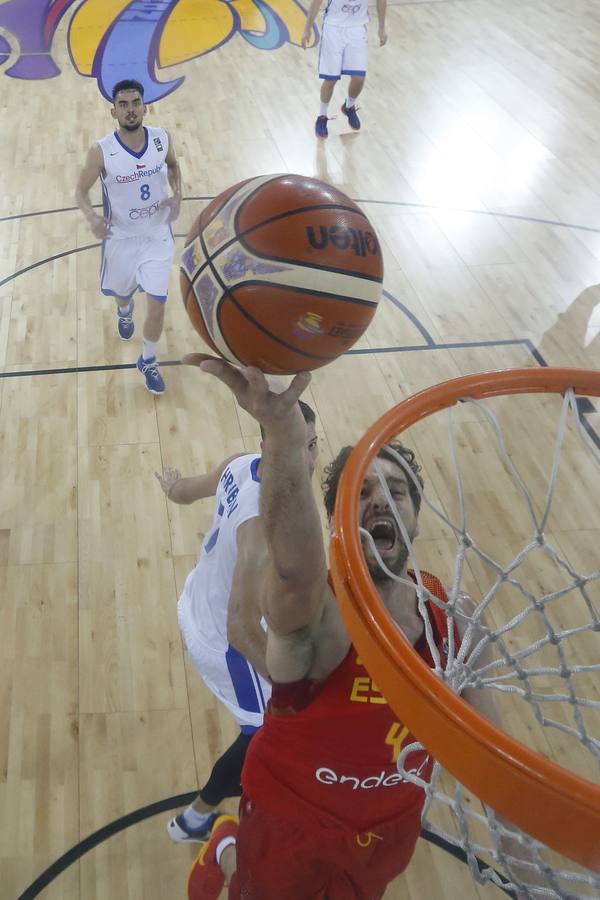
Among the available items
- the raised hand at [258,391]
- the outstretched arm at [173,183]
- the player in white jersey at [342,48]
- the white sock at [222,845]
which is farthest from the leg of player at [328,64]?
the raised hand at [258,391]

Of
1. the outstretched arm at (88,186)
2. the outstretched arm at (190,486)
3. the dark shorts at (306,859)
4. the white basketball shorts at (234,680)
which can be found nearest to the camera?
the dark shorts at (306,859)

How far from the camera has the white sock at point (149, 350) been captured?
5.02 metres

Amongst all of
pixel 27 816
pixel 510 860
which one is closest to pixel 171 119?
pixel 27 816

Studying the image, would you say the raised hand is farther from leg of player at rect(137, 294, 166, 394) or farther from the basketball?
leg of player at rect(137, 294, 166, 394)

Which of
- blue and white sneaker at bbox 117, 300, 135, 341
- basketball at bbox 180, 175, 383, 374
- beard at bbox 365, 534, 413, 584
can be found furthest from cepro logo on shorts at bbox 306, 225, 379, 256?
blue and white sneaker at bbox 117, 300, 135, 341

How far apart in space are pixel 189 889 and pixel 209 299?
1982 millimetres

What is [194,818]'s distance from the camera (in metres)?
2.98

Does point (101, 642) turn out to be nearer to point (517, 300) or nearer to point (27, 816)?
point (27, 816)

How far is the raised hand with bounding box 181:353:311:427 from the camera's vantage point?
167cm

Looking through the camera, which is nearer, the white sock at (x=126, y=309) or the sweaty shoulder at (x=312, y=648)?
the sweaty shoulder at (x=312, y=648)

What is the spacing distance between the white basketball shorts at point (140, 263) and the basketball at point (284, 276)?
3088mm

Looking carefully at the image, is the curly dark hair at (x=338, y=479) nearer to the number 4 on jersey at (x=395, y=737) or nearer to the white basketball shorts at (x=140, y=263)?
the number 4 on jersey at (x=395, y=737)

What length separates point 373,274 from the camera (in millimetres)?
2043

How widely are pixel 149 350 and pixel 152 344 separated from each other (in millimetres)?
43
